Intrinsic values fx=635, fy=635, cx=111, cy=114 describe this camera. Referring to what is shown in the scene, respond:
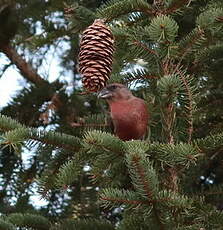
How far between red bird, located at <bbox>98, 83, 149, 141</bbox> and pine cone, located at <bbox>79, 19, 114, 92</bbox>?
453 mm

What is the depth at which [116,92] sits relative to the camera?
338 centimetres

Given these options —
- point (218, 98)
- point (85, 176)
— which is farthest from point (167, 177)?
point (85, 176)

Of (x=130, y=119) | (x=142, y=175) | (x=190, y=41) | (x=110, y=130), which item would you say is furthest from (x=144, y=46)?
(x=142, y=175)

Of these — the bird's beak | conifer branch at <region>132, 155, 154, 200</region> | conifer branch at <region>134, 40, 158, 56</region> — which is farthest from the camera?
the bird's beak

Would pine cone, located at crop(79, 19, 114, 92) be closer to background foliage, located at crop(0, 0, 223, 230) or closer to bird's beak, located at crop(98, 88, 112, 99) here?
background foliage, located at crop(0, 0, 223, 230)

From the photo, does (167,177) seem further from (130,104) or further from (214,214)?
(130,104)

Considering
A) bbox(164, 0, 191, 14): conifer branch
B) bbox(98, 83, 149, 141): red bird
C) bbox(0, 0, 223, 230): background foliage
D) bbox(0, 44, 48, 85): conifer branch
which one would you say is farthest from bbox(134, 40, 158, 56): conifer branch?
bbox(0, 44, 48, 85): conifer branch

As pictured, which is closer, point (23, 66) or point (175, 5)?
point (175, 5)

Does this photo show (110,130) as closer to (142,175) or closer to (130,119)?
(130,119)

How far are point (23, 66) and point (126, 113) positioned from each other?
1314 millimetres

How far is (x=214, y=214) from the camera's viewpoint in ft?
8.38

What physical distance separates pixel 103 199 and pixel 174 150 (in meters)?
0.36

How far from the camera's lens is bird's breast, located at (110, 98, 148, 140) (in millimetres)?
3250

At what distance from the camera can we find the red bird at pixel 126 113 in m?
3.26
